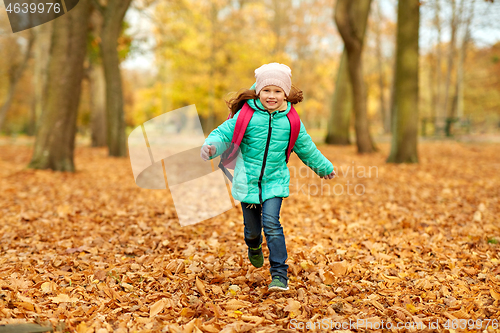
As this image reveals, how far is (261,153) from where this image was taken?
3.19 m

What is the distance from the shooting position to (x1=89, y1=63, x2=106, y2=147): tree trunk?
58.0ft

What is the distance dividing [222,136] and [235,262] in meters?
1.46

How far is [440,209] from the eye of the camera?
19.7 ft

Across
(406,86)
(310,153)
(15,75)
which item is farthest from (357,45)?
(15,75)

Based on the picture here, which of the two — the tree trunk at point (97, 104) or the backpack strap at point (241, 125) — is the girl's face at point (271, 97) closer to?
the backpack strap at point (241, 125)

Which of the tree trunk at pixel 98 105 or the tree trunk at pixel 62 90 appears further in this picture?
the tree trunk at pixel 98 105

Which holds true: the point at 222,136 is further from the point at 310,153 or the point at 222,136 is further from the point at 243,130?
the point at 310,153

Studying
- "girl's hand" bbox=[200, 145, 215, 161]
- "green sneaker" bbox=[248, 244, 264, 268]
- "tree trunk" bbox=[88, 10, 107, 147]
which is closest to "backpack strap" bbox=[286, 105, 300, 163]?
"girl's hand" bbox=[200, 145, 215, 161]

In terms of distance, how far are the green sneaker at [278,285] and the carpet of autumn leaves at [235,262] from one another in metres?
0.08

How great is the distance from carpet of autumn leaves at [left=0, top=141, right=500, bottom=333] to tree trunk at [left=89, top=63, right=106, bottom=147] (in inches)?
433

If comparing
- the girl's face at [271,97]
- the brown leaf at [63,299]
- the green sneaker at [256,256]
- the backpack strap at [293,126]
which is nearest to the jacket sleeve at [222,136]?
the girl's face at [271,97]

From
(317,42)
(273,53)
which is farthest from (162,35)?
(317,42)

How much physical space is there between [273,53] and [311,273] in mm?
24964

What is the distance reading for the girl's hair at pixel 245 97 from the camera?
3172 millimetres
